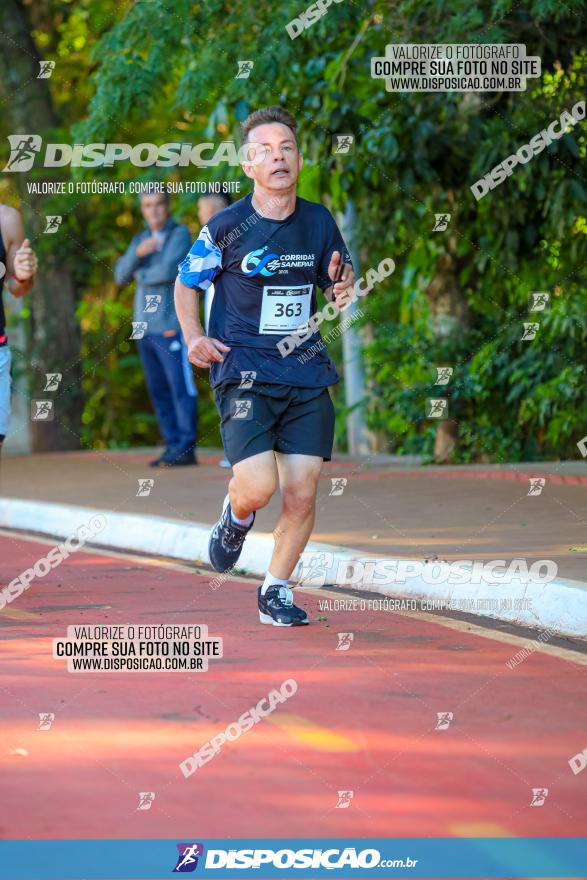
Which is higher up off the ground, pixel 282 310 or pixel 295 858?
pixel 282 310

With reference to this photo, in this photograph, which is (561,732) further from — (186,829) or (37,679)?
(37,679)

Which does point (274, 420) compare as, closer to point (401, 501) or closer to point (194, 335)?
point (194, 335)

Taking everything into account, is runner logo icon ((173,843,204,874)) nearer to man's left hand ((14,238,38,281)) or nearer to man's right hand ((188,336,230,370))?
man's right hand ((188,336,230,370))

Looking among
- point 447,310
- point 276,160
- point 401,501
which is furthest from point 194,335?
point 447,310

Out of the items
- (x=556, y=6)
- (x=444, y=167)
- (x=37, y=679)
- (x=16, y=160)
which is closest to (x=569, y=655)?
(x=37, y=679)

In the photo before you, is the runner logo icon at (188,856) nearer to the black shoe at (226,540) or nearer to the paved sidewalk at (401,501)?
the black shoe at (226,540)

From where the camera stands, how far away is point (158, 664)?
21.6 feet

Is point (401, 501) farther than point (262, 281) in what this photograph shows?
Yes

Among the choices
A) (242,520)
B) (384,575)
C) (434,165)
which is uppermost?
(434,165)

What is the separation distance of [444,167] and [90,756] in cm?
983

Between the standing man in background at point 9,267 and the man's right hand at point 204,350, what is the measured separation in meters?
1.27

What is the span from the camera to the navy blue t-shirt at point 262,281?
7242 mm

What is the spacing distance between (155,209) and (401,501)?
4.18 m

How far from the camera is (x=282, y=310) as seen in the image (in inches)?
287
